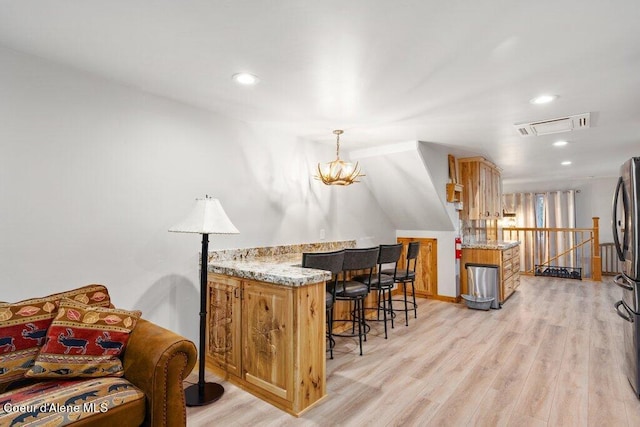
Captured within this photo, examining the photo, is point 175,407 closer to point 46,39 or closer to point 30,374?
point 30,374

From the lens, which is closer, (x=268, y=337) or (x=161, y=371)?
(x=161, y=371)

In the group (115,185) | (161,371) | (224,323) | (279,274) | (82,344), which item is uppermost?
(115,185)

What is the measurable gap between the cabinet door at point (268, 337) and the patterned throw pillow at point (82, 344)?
82cm

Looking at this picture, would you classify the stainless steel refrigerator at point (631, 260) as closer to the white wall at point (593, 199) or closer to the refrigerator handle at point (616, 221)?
the refrigerator handle at point (616, 221)

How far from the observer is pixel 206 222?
2270 mm

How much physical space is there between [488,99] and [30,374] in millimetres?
3471

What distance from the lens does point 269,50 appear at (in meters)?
1.99

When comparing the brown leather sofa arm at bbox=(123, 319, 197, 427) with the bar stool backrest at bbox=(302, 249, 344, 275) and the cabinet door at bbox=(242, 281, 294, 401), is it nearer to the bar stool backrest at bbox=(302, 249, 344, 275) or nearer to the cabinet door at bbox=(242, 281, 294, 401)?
the cabinet door at bbox=(242, 281, 294, 401)

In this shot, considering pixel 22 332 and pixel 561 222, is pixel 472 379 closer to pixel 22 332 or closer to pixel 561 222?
pixel 22 332

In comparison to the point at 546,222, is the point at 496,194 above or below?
above

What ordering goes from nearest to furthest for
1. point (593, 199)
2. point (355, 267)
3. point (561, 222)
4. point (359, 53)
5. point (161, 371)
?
point (161, 371) < point (359, 53) < point (355, 267) < point (593, 199) < point (561, 222)

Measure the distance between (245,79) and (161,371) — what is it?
1912 millimetres

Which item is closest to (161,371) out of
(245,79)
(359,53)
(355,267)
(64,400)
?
(64,400)

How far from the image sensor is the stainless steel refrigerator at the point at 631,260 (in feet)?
7.58
